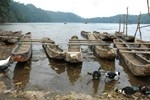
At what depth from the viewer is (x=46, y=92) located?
458 inches

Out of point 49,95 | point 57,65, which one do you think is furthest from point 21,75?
point 49,95

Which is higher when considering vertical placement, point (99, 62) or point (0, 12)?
point (0, 12)

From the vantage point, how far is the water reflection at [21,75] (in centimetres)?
1273

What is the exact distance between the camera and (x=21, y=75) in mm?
14438

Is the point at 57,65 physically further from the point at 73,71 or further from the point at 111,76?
the point at 111,76

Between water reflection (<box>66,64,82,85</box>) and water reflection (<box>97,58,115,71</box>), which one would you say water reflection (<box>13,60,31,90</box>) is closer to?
water reflection (<box>66,64,82,85</box>)

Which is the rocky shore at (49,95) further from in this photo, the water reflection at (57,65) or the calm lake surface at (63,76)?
the water reflection at (57,65)

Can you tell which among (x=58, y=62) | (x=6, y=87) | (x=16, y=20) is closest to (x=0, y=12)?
(x=16, y=20)

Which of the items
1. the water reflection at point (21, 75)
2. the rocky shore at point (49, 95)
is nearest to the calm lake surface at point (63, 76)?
the water reflection at point (21, 75)

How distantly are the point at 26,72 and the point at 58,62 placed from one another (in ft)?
10.4

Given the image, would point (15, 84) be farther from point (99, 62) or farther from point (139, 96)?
point (99, 62)

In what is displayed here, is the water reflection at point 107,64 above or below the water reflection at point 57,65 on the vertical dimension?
below

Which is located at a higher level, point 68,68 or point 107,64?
point 68,68

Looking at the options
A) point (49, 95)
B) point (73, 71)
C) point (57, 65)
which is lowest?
point (49, 95)
